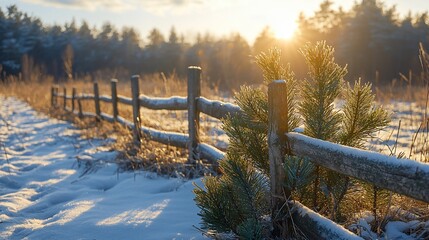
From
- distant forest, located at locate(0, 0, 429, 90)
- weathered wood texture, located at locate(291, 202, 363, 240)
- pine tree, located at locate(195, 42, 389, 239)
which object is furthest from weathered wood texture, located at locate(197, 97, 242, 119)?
distant forest, located at locate(0, 0, 429, 90)

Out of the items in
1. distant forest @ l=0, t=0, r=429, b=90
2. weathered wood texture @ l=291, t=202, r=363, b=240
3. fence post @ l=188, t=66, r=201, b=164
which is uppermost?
distant forest @ l=0, t=0, r=429, b=90

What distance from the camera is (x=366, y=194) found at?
212cm

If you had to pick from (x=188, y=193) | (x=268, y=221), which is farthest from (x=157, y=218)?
(x=268, y=221)

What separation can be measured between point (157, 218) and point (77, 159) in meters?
2.78

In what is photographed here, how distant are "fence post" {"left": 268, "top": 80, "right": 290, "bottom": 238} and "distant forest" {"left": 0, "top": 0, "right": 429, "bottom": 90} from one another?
18.2 m

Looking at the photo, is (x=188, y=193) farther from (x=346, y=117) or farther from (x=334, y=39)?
(x=334, y=39)

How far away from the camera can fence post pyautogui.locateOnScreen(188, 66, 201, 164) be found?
4.38 metres

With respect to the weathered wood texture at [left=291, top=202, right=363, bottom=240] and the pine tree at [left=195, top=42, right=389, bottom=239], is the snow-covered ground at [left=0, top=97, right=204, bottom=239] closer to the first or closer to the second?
the pine tree at [left=195, top=42, right=389, bottom=239]

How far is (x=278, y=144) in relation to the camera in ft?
7.06

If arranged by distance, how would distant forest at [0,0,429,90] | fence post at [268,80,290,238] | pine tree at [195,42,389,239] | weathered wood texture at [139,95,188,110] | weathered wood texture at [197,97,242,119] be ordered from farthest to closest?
distant forest at [0,0,429,90], weathered wood texture at [139,95,188,110], weathered wood texture at [197,97,242,119], fence post at [268,80,290,238], pine tree at [195,42,389,239]

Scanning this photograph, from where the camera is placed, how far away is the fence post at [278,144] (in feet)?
6.90

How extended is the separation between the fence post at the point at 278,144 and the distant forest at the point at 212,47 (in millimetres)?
18167

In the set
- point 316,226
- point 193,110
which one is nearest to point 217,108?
point 193,110

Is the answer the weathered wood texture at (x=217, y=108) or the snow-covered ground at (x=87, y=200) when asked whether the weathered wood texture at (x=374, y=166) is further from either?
the weathered wood texture at (x=217, y=108)
